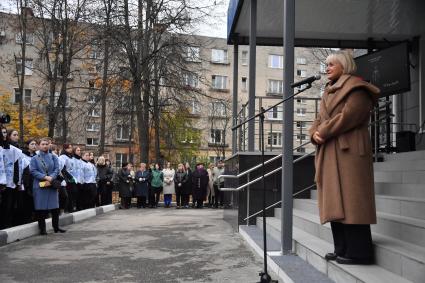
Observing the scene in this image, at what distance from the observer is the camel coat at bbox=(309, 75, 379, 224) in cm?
444

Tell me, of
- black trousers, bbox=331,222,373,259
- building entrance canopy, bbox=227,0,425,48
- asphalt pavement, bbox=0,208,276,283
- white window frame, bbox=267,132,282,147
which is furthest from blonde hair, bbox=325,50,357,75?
white window frame, bbox=267,132,282,147

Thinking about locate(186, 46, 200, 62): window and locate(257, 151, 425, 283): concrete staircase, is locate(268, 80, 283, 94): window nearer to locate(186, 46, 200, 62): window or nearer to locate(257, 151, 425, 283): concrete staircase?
locate(186, 46, 200, 62): window

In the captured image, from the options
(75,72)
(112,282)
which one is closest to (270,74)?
(75,72)

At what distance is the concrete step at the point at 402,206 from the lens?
4.97m

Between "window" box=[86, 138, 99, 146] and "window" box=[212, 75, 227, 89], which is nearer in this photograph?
"window" box=[86, 138, 99, 146]

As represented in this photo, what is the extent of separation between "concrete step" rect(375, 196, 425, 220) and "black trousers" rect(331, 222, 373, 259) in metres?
0.72

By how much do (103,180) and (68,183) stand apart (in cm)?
432

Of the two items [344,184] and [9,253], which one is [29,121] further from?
[344,184]

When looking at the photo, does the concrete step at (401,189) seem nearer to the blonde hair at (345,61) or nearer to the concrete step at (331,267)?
the concrete step at (331,267)

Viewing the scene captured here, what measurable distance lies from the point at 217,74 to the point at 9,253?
4986 centimetres

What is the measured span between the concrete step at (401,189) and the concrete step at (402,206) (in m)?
0.21

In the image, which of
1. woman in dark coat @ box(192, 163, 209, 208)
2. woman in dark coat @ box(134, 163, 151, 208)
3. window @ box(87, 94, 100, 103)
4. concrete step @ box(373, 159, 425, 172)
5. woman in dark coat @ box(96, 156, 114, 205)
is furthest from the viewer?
window @ box(87, 94, 100, 103)

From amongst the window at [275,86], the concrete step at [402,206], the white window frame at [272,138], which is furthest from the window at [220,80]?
the concrete step at [402,206]

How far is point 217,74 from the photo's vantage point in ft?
184
